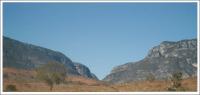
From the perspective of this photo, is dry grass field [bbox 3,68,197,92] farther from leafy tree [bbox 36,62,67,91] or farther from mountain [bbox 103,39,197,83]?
mountain [bbox 103,39,197,83]

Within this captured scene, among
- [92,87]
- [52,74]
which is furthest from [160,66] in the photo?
[52,74]

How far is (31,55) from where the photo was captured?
83.9 feet

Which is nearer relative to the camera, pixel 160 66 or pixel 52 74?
pixel 52 74

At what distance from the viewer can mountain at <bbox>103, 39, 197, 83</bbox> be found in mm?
21984

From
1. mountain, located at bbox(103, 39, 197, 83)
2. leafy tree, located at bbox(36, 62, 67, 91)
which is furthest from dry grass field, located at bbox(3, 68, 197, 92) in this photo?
mountain, located at bbox(103, 39, 197, 83)

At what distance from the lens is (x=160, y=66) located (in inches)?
987

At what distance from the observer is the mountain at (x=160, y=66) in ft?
72.1

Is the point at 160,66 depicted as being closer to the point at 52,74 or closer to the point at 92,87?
the point at 92,87

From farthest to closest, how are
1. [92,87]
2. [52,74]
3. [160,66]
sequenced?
[160,66] < [92,87] < [52,74]

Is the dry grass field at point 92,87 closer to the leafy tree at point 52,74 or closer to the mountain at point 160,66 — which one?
the leafy tree at point 52,74

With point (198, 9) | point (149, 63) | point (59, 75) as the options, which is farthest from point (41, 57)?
point (198, 9)

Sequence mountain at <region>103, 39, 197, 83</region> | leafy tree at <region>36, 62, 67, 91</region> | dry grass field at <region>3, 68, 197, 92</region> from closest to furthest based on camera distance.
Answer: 1. dry grass field at <region>3, 68, 197, 92</region>
2. leafy tree at <region>36, 62, 67, 91</region>
3. mountain at <region>103, 39, 197, 83</region>

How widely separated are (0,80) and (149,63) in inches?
726

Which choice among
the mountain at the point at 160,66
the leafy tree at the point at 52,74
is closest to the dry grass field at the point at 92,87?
the leafy tree at the point at 52,74
